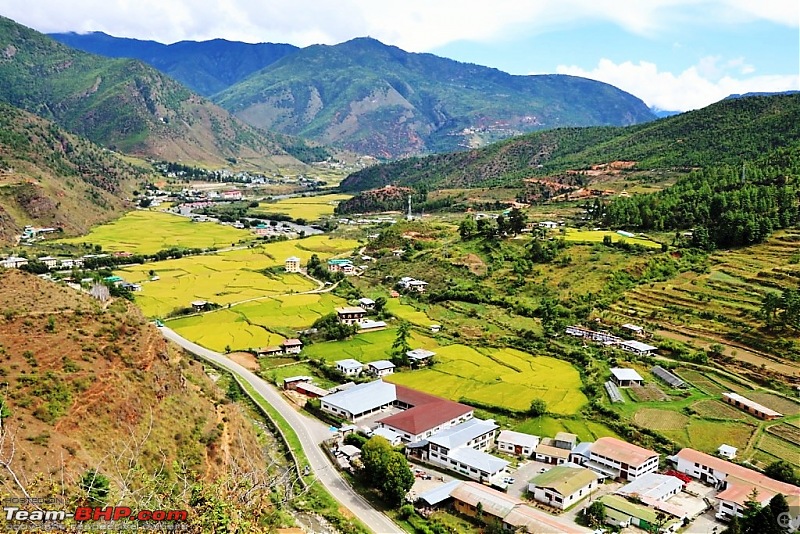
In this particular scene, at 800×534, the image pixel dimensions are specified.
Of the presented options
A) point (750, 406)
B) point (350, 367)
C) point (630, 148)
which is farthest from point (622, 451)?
point (630, 148)

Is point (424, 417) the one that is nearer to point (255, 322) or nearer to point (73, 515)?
point (255, 322)

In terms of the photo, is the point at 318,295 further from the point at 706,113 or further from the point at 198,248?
the point at 706,113

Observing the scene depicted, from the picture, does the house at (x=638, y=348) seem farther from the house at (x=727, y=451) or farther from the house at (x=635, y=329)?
the house at (x=727, y=451)

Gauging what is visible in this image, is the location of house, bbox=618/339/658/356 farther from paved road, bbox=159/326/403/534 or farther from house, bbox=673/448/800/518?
paved road, bbox=159/326/403/534

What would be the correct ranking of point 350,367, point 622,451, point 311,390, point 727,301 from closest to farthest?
point 622,451, point 311,390, point 350,367, point 727,301

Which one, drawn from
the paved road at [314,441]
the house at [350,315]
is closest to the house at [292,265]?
the house at [350,315]

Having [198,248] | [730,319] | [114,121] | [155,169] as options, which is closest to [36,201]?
[198,248]
